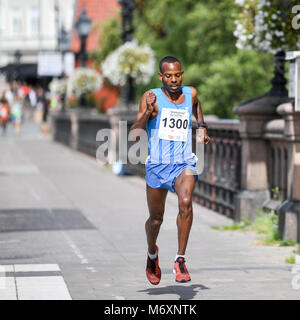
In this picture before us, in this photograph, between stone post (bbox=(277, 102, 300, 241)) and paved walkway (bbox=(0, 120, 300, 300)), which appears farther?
stone post (bbox=(277, 102, 300, 241))

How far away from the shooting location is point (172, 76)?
7234 millimetres

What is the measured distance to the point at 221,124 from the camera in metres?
13.2

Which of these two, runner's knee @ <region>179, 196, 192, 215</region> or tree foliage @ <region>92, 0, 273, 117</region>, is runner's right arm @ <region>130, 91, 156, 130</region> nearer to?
runner's knee @ <region>179, 196, 192, 215</region>

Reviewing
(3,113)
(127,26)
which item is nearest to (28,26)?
(3,113)

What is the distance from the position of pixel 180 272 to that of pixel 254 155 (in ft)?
16.2

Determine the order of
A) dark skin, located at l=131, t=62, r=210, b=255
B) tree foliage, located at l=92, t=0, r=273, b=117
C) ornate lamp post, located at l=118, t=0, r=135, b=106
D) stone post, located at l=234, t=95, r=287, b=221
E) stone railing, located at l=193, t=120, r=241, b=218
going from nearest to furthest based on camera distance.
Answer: dark skin, located at l=131, t=62, r=210, b=255 < stone post, located at l=234, t=95, r=287, b=221 < stone railing, located at l=193, t=120, r=241, b=218 < ornate lamp post, located at l=118, t=0, r=135, b=106 < tree foliage, located at l=92, t=0, r=273, b=117

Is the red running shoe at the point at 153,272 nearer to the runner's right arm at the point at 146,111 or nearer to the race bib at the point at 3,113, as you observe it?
the runner's right arm at the point at 146,111

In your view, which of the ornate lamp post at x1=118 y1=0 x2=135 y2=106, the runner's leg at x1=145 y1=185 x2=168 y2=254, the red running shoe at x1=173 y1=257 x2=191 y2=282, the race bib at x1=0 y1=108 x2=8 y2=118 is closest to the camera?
the red running shoe at x1=173 y1=257 x2=191 y2=282

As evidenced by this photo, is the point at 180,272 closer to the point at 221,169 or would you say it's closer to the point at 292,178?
the point at 292,178

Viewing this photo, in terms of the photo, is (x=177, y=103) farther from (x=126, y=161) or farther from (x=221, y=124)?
(x=126, y=161)

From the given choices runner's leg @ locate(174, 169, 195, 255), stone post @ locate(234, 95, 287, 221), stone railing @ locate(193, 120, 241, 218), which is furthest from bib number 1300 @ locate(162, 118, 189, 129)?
stone railing @ locate(193, 120, 241, 218)

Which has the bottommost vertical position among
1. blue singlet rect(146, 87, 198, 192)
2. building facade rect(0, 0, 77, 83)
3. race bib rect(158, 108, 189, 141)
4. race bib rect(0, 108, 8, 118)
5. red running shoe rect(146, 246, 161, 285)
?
race bib rect(0, 108, 8, 118)

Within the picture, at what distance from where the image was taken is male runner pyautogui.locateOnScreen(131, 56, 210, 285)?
7.20 meters
